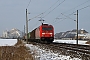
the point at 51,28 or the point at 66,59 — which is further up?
the point at 51,28

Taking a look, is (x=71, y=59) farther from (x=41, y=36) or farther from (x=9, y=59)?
(x=41, y=36)

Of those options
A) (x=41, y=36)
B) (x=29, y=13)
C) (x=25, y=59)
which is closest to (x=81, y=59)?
(x=25, y=59)

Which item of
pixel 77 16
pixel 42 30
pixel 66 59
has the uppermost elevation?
pixel 77 16

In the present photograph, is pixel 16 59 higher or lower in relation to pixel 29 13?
lower

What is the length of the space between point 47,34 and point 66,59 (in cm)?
2536

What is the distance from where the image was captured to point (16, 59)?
12711mm

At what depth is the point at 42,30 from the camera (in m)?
38.7

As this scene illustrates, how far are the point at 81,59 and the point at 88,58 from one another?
0.46 meters

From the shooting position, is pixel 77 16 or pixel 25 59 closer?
pixel 25 59

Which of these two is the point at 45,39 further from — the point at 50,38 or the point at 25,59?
the point at 25,59

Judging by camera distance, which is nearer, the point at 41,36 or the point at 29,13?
the point at 41,36

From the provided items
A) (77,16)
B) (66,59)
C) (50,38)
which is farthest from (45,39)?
(66,59)

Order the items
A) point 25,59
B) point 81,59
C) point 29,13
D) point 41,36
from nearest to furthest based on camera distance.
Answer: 1. point 25,59
2. point 81,59
3. point 41,36
4. point 29,13

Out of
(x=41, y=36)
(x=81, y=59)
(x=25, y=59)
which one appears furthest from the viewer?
(x=41, y=36)
